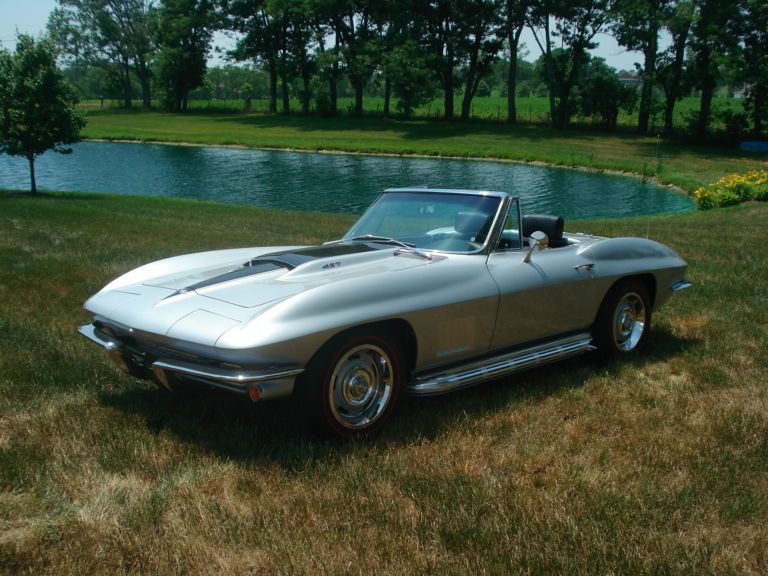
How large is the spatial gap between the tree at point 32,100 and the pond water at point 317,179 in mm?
3934

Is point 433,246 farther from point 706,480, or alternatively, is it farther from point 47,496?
point 47,496

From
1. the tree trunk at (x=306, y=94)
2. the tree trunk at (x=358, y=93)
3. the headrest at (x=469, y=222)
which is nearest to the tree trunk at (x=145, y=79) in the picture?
the tree trunk at (x=306, y=94)

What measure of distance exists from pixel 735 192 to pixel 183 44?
65.5m

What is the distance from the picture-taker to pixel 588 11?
49.2m

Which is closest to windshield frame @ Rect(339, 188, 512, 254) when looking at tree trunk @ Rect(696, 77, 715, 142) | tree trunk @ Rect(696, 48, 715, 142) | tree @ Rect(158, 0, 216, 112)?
tree trunk @ Rect(696, 48, 715, 142)

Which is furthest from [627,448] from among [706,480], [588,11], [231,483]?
[588,11]

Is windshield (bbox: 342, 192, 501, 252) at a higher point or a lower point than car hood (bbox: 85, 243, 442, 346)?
higher

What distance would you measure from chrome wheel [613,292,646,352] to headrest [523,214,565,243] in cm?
72

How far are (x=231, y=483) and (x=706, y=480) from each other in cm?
233

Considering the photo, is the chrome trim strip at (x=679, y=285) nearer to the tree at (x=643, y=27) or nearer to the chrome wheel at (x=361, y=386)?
the chrome wheel at (x=361, y=386)

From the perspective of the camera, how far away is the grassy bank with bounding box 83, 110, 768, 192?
1358 inches

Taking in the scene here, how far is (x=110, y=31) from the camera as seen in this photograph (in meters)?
83.8

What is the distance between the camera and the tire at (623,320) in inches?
210

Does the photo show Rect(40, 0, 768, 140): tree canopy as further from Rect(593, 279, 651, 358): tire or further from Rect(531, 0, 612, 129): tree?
Rect(593, 279, 651, 358): tire
